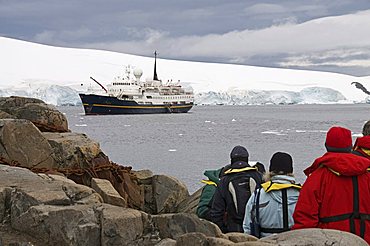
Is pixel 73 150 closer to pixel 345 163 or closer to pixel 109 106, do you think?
A: pixel 345 163

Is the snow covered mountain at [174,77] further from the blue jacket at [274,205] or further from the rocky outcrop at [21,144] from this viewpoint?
the blue jacket at [274,205]

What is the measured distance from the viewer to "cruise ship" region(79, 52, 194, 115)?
209 ft

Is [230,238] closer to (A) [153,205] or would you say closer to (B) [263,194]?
(B) [263,194]

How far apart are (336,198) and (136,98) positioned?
2510 inches

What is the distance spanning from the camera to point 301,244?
3.23m

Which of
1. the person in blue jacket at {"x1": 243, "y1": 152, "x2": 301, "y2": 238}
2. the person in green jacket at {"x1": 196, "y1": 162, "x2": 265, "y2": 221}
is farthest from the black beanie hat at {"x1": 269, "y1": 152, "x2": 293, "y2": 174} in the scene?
the person in green jacket at {"x1": 196, "y1": 162, "x2": 265, "y2": 221}

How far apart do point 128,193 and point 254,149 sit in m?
17.0

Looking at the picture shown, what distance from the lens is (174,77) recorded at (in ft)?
335

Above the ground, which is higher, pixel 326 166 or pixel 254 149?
pixel 326 166

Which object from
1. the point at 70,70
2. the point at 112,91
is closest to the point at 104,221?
the point at 112,91

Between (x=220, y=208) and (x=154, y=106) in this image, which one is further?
(x=154, y=106)

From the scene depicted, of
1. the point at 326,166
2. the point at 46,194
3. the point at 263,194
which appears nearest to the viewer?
the point at 326,166

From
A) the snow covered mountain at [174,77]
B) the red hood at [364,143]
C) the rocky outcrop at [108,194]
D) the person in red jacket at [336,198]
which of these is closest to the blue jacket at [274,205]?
the person in red jacket at [336,198]

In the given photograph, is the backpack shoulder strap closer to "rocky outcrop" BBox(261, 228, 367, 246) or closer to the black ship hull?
"rocky outcrop" BBox(261, 228, 367, 246)
